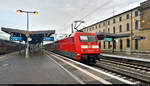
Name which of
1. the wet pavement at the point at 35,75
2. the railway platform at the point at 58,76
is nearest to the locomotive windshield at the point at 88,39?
the railway platform at the point at 58,76

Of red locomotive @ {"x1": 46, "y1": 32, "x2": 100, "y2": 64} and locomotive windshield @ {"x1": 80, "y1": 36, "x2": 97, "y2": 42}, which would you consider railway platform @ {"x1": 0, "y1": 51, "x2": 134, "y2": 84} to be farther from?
locomotive windshield @ {"x1": 80, "y1": 36, "x2": 97, "y2": 42}

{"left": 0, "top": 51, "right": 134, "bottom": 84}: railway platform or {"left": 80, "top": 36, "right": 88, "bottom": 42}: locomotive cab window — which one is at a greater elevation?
{"left": 80, "top": 36, "right": 88, "bottom": 42}: locomotive cab window

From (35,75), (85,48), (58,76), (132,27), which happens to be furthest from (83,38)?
(132,27)

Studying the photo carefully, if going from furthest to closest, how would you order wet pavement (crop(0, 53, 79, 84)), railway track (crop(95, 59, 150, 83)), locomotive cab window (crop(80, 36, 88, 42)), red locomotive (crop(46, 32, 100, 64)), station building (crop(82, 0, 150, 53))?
station building (crop(82, 0, 150, 53)) < locomotive cab window (crop(80, 36, 88, 42)) < red locomotive (crop(46, 32, 100, 64)) < railway track (crop(95, 59, 150, 83)) < wet pavement (crop(0, 53, 79, 84))

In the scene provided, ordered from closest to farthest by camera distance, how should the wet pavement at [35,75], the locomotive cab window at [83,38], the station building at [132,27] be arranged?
the wet pavement at [35,75]
the locomotive cab window at [83,38]
the station building at [132,27]

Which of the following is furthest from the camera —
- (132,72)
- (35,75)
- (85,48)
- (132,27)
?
(132,27)

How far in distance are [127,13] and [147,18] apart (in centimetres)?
707

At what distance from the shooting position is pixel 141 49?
2912 cm

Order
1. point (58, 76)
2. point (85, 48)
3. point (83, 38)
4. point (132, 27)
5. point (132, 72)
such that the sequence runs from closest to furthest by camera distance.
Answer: point (58, 76)
point (132, 72)
point (85, 48)
point (83, 38)
point (132, 27)

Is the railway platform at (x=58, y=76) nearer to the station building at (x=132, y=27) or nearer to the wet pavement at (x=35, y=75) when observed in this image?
the wet pavement at (x=35, y=75)

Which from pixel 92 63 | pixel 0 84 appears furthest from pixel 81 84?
pixel 92 63

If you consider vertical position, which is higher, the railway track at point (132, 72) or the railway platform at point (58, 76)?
the railway platform at point (58, 76)

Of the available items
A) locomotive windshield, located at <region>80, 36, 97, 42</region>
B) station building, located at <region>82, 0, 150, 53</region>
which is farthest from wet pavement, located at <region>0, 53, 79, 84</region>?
station building, located at <region>82, 0, 150, 53</region>

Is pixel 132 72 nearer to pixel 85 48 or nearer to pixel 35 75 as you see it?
pixel 85 48
